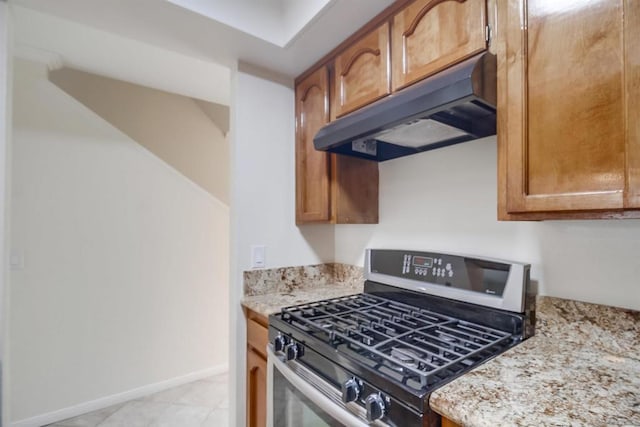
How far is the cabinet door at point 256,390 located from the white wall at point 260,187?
0.27 feet

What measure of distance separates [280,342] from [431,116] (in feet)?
3.27

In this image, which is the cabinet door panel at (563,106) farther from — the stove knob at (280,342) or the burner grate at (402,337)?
the stove knob at (280,342)

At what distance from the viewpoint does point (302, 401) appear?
3.53ft

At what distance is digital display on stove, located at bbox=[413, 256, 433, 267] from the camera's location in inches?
53.2

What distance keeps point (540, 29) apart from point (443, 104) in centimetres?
28

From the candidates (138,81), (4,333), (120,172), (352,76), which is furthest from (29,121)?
(352,76)

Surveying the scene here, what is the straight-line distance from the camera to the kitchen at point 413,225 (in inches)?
37.4

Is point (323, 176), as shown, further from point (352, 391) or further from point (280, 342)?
point (352, 391)

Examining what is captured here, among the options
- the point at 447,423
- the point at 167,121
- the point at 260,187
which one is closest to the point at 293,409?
the point at 447,423

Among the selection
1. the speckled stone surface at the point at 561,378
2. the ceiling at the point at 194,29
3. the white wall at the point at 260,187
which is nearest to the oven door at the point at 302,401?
the speckled stone surface at the point at 561,378

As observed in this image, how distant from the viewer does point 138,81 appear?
7.84 ft

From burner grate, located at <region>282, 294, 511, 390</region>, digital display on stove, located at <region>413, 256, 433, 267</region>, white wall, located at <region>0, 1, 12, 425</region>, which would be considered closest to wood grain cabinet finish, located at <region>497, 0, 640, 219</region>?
burner grate, located at <region>282, 294, 511, 390</region>

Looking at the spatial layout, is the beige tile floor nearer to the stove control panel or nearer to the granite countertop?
the granite countertop

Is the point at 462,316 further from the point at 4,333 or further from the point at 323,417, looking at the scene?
the point at 4,333
